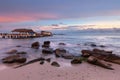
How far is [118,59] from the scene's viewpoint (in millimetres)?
18656

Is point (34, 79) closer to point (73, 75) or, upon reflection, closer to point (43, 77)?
point (43, 77)

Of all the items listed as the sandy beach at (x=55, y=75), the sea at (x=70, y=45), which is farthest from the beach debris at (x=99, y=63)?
the sea at (x=70, y=45)

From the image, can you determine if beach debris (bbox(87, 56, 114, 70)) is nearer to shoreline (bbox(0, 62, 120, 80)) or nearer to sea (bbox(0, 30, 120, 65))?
shoreline (bbox(0, 62, 120, 80))

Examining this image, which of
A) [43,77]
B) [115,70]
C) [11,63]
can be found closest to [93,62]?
[115,70]

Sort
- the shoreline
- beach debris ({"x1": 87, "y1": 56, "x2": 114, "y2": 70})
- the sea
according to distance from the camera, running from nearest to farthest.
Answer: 1. the shoreline
2. beach debris ({"x1": 87, "y1": 56, "x2": 114, "y2": 70})
3. the sea

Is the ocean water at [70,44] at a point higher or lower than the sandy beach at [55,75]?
lower

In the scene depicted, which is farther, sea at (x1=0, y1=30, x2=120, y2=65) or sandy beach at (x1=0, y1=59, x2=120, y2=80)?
sea at (x1=0, y1=30, x2=120, y2=65)

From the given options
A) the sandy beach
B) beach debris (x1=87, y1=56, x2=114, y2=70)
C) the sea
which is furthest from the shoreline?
the sea

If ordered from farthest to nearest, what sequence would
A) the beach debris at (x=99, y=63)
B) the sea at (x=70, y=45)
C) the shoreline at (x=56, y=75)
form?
the sea at (x=70, y=45) < the beach debris at (x=99, y=63) < the shoreline at (x=56, y=75)

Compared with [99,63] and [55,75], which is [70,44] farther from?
[55,75]

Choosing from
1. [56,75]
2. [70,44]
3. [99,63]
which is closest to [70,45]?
[70,44]

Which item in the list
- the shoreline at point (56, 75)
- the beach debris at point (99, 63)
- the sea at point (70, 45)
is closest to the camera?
the shoreline at point (56, 75)

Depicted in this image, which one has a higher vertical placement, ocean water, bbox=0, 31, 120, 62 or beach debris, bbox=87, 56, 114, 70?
beach debris, bbox=87, 56, 114, 70

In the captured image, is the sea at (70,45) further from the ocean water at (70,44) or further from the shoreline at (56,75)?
the shoreline at (56,75)
